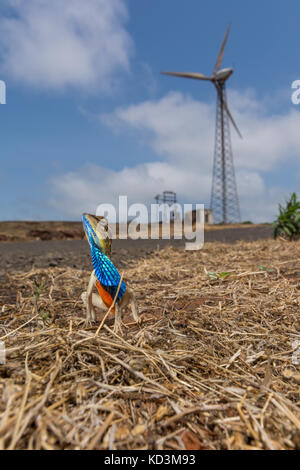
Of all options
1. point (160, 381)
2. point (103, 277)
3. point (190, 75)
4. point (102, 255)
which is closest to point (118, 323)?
point (103, 277)

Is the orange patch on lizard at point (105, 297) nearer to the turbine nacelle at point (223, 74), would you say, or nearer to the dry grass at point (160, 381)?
the dry grass at point (160, 381)

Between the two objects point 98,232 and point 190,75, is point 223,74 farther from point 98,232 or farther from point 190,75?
point 98,232

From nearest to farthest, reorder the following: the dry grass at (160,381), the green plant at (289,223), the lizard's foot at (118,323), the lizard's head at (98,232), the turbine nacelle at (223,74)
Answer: the dry grass at (160,381) < the lizard's foot at (118,323) < the lizard's head at (98,232) < the green plant at (289,223) < the turbine nacelle at (223,74)

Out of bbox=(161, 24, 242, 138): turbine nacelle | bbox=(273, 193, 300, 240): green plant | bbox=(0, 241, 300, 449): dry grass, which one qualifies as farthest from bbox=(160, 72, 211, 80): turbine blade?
bbox=(0, 241, 300, 449): dry grass

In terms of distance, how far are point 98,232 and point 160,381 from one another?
1051 mm

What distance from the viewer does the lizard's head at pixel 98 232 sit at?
2141 millimetres

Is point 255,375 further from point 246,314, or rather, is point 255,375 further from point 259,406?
point 246,314

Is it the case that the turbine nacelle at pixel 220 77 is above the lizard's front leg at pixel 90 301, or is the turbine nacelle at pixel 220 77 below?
above

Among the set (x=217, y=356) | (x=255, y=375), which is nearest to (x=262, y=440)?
(x=255, y=375)

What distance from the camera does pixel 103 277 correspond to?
2094mm

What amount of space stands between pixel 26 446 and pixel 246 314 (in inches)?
75.2

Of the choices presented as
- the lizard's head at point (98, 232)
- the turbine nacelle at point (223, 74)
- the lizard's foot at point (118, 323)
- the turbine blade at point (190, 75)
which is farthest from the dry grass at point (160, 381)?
the turbine nacelle at point (223, 74)

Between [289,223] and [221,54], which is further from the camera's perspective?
[221,54]

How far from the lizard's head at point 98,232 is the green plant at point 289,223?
777cm
